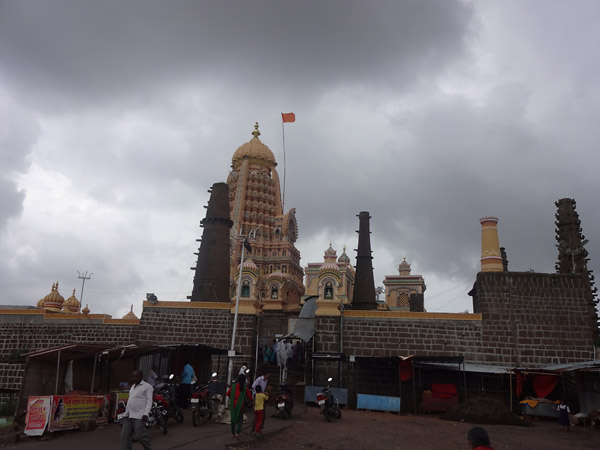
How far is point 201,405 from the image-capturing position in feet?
39.1

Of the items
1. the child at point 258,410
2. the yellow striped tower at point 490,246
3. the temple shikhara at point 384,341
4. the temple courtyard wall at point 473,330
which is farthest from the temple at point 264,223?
the child at point 258,410

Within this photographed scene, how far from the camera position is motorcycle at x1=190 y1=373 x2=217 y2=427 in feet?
37.9

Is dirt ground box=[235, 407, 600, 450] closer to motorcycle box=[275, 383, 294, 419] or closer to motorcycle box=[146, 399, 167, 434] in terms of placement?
motorcycle box=[275, 383, 294, 419]

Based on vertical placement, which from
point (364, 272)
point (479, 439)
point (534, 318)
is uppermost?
point (364, 272)

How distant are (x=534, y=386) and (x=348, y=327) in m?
7.16

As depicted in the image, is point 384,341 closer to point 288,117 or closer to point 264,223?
point 288,117

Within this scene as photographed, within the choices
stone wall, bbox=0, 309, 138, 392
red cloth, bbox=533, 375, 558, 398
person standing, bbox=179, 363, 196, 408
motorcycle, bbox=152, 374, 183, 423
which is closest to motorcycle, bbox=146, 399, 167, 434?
motorcycle, bbox=152, 374, 183, 423

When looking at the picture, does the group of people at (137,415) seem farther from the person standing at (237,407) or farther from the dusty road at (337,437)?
the person standing at (237,407)

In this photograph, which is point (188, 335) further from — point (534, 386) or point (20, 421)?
point (534, 386)

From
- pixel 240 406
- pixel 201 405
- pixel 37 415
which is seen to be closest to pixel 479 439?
pixel 240 406

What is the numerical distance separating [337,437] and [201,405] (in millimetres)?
3443

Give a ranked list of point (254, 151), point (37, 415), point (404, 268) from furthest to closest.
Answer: point (404, 268) → point (254, 151) → point (37, 415)

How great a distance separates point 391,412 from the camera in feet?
57.5

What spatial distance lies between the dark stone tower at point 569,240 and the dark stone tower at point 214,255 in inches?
741
